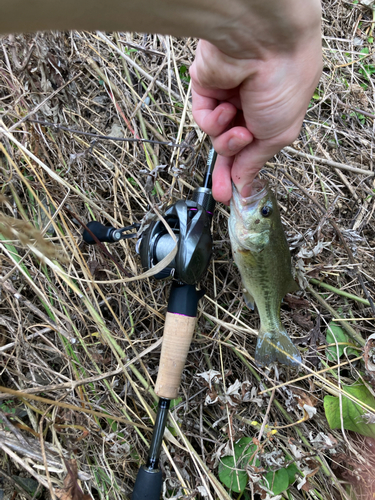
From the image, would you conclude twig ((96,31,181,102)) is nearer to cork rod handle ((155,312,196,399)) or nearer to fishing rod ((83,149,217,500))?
fishing rod ((83,149,217,500))

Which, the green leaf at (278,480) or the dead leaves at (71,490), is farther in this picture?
the green leaf at (278,480)

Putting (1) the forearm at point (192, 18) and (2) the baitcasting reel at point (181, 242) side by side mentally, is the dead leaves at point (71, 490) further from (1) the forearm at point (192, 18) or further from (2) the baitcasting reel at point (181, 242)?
(1) the forearm at point (192, 18)

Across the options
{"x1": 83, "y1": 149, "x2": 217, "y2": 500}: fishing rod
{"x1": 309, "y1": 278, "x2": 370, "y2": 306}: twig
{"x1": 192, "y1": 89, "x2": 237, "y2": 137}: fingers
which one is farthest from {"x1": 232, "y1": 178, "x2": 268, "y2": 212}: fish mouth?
{"x1": 309, "y1": 278, "x2": 370, "y2": 306}: twig

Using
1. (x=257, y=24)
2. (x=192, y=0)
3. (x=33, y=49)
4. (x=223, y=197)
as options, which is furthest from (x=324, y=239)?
(x=33, y=49)

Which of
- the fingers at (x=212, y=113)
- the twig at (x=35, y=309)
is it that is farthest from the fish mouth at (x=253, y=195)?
the twig at (x=35, y=309)

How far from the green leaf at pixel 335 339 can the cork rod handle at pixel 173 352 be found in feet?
4.18

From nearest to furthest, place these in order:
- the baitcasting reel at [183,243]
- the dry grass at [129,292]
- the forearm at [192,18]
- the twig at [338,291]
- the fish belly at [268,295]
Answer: the forearm at [192,18] → the baitcasting reel at [183,243] → the fish belly at [268,295] → the dry grass at [129,292] → the twig at [338,291]

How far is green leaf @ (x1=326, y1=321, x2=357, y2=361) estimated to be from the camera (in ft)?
8.04

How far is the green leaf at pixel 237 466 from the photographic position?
2193 millimetres

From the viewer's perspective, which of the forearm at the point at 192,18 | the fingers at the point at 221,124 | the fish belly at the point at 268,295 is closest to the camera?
the forearm at the point at 192,18

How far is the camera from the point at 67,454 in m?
2.14

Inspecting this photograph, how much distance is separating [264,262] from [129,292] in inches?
40.5

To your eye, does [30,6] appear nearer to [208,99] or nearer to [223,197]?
[208,99]

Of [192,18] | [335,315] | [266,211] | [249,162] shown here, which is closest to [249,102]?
[249,162]
